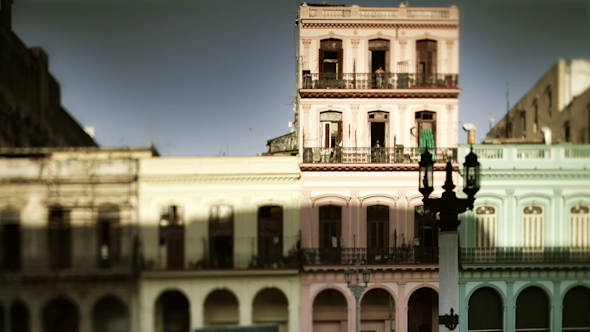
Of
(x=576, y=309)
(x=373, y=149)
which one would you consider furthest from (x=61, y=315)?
(x=576, y=309)

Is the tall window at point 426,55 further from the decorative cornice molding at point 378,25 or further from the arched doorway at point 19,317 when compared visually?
the arched doorway at point 19,317

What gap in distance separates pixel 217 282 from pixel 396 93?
31.4ft

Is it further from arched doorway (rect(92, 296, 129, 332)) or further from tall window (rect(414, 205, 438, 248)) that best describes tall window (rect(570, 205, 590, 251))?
arched doorway (rect(92, 296, 129, 332))

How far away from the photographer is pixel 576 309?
1906 cm

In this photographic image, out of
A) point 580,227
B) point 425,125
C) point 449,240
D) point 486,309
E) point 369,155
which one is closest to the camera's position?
point 449,240

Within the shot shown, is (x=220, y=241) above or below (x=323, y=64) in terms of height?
below

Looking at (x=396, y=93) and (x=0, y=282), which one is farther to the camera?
(x=396, y=93)

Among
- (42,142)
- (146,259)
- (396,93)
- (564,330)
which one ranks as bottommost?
(564,330)

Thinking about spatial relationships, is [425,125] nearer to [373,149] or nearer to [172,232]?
[373,149]

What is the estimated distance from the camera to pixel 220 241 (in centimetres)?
1950

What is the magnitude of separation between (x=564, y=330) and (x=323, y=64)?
43.1 feet

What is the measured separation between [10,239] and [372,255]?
13169 mm

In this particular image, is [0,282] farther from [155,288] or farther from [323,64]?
[323,64]

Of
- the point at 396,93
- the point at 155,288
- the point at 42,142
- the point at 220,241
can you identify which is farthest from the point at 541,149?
the point at 42,142
